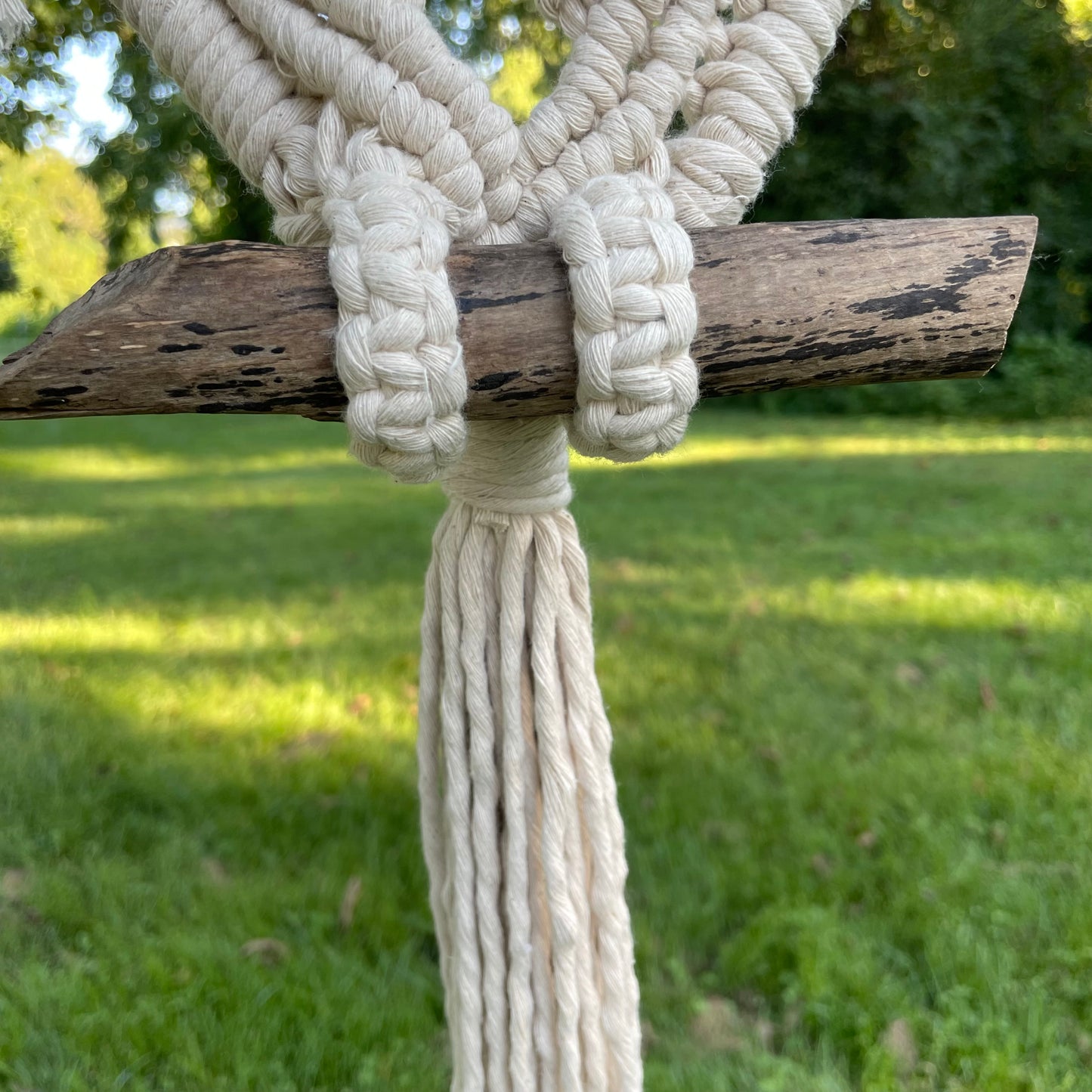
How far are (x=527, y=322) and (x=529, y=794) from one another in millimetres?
476

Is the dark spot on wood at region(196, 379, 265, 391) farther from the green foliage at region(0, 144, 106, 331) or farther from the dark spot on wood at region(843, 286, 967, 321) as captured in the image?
the green foliage at region(0, 144, 106, 331)

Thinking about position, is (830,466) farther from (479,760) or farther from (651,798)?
(479,760)

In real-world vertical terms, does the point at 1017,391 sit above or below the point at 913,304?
below

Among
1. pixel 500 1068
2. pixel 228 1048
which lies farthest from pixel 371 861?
pixel 500 1068

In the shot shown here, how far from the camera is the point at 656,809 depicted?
196 centimetres

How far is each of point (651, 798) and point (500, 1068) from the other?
105 centimetres

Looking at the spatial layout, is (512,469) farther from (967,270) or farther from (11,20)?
(11,20)

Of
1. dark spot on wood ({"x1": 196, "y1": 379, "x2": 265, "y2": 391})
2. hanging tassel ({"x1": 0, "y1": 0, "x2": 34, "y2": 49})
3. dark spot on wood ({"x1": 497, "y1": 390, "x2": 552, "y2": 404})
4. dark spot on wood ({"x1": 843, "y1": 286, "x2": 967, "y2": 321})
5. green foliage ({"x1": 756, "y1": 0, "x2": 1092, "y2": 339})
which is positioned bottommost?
dark spot on wood ({"x1": 497, "y1": 390, "x2": 552, "y2": 404})

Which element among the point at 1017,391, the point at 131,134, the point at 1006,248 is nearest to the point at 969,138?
the point at 1017,391

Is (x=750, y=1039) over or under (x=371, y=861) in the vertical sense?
under

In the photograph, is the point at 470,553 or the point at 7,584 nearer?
the point at 470,553

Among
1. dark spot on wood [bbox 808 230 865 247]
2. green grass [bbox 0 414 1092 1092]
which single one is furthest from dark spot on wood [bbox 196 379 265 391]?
green grass [bbox 0 414 1092 1092]

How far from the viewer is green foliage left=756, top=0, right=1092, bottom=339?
7.37 meters

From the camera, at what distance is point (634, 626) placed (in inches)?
114
